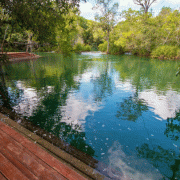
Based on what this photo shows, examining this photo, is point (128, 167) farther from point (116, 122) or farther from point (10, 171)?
point (10, 171)

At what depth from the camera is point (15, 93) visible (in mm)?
9523

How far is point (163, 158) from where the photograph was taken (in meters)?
4.36

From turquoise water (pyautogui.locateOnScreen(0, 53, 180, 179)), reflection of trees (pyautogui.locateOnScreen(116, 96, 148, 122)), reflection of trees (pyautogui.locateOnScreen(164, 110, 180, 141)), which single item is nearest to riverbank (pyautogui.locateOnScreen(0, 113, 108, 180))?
turquoise water (pyautogui.locateOnScreen(0, 53, 180, 179))

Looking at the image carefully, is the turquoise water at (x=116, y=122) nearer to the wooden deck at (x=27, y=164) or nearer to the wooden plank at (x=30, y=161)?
the wooden deck at (x=27, y=164)

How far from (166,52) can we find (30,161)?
39.8 m

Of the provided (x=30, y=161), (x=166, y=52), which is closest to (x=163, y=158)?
(x=30, y=161)

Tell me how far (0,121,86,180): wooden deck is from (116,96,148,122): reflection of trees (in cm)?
477

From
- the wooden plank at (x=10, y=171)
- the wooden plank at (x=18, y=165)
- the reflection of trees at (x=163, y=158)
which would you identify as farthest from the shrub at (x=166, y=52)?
the wooden plank at (x=10, y=171)

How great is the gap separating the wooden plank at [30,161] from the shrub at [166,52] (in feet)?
130

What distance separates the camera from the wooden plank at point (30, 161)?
7.76ft

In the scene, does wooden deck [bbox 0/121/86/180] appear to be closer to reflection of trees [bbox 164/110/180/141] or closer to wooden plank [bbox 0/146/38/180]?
wooden plank [bbox 0/146/38/180]

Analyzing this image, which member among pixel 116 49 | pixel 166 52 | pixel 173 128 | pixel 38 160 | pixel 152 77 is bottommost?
pixel 173 128

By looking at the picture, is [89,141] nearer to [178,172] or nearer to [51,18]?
[178,172]

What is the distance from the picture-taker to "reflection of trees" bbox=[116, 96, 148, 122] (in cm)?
696
